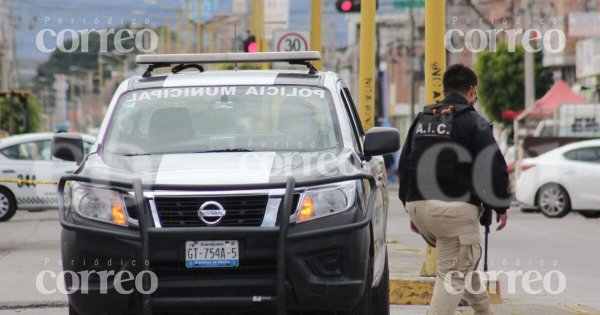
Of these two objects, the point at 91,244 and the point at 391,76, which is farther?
the point at 391,76

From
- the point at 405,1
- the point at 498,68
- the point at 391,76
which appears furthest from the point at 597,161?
the point at 391,76

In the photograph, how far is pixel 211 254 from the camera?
25.4ft

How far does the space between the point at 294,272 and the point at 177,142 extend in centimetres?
166

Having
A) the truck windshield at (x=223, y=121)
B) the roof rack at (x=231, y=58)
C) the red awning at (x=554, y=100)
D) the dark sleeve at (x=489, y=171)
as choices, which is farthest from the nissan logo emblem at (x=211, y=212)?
the red awning at (x=554, y=100)

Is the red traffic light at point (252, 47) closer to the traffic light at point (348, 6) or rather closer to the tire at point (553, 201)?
the traffic light at point (348, 6)

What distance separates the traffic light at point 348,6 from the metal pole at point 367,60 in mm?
6244

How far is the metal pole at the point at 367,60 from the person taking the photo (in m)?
17.0

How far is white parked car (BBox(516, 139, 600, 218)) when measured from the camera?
26719 millimetres

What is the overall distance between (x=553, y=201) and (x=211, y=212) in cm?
2039

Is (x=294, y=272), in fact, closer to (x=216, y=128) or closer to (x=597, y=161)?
(x=216, y=128)

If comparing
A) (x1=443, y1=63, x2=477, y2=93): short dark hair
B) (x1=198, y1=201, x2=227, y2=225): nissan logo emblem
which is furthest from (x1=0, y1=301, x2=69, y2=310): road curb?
(x1=443, y1=63, x2=477, y2=93): short dark hair

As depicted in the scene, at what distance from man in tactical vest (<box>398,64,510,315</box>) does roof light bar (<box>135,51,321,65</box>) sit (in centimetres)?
121

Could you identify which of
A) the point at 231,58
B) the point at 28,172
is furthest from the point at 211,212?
the point at 28,172

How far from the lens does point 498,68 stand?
59156 millimetres
